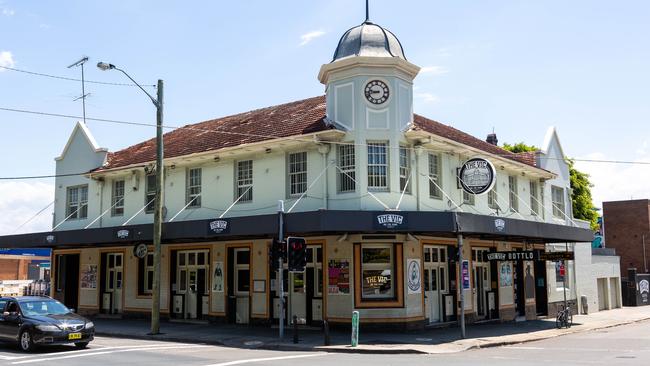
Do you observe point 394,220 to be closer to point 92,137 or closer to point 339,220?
point 339,220

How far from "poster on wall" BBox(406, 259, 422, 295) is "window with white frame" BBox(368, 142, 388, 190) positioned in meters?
2.64

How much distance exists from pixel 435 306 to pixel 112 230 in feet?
40.3

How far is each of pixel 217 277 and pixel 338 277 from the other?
5.78m

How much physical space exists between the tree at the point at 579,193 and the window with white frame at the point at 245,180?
3323 centimetres

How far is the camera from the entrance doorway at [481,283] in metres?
25.1

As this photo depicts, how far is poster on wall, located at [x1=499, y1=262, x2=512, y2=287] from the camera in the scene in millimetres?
26438

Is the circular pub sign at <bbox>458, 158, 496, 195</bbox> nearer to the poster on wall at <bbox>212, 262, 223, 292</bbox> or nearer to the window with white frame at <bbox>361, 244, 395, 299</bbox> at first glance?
the window with white frame at <bbox>361, 244, 395, 299</bbox>

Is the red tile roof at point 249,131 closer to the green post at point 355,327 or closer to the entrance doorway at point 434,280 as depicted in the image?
the entrance doorway at point 434,280

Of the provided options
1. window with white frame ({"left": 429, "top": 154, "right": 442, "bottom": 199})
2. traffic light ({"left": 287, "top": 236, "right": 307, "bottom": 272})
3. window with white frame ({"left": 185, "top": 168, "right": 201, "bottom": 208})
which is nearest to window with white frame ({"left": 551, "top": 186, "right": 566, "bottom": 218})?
window with white frame ({"left": 429, "top": 154, "right": 442, "bottom": 199})

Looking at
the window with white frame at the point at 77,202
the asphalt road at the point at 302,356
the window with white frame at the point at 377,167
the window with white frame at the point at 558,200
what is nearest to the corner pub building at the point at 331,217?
the window with white frame at the point at 377,167

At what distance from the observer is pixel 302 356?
1535 centimetres

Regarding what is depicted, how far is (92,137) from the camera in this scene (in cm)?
3005

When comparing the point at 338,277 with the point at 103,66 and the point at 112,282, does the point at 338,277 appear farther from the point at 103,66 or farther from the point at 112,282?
the point at 112,282

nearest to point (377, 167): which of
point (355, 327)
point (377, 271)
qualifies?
point (377, 271)
